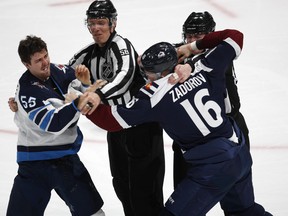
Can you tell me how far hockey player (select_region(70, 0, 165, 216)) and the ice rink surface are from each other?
474mm

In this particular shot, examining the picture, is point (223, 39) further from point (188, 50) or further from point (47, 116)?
point (47, 116)

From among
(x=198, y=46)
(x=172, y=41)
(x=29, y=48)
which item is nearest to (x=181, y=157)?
(x=198, y=46)

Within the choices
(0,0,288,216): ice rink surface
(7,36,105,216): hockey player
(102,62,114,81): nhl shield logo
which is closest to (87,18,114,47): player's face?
(102,62,114,81): nhl shield logo

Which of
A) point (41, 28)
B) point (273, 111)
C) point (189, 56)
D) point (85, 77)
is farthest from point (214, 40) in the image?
point (41, 28)

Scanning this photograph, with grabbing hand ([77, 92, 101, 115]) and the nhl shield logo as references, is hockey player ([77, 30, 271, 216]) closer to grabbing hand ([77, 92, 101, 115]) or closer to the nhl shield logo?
grabbing hand ([77, 92, 101, 115])

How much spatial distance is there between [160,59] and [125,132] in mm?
834

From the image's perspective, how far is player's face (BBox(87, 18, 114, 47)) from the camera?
4410 millimetres

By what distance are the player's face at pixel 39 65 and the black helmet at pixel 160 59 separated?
605 mm

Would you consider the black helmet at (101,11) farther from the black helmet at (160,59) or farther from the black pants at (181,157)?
the black pants at (181,157)

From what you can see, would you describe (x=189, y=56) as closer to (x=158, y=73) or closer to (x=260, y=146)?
(x=158, y=73)

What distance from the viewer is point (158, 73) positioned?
150 inches

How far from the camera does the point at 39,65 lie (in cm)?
401

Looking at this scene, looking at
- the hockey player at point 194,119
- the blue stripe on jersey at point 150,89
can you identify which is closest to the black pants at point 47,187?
the hockey player at point 194,119

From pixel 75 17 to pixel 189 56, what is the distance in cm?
472
